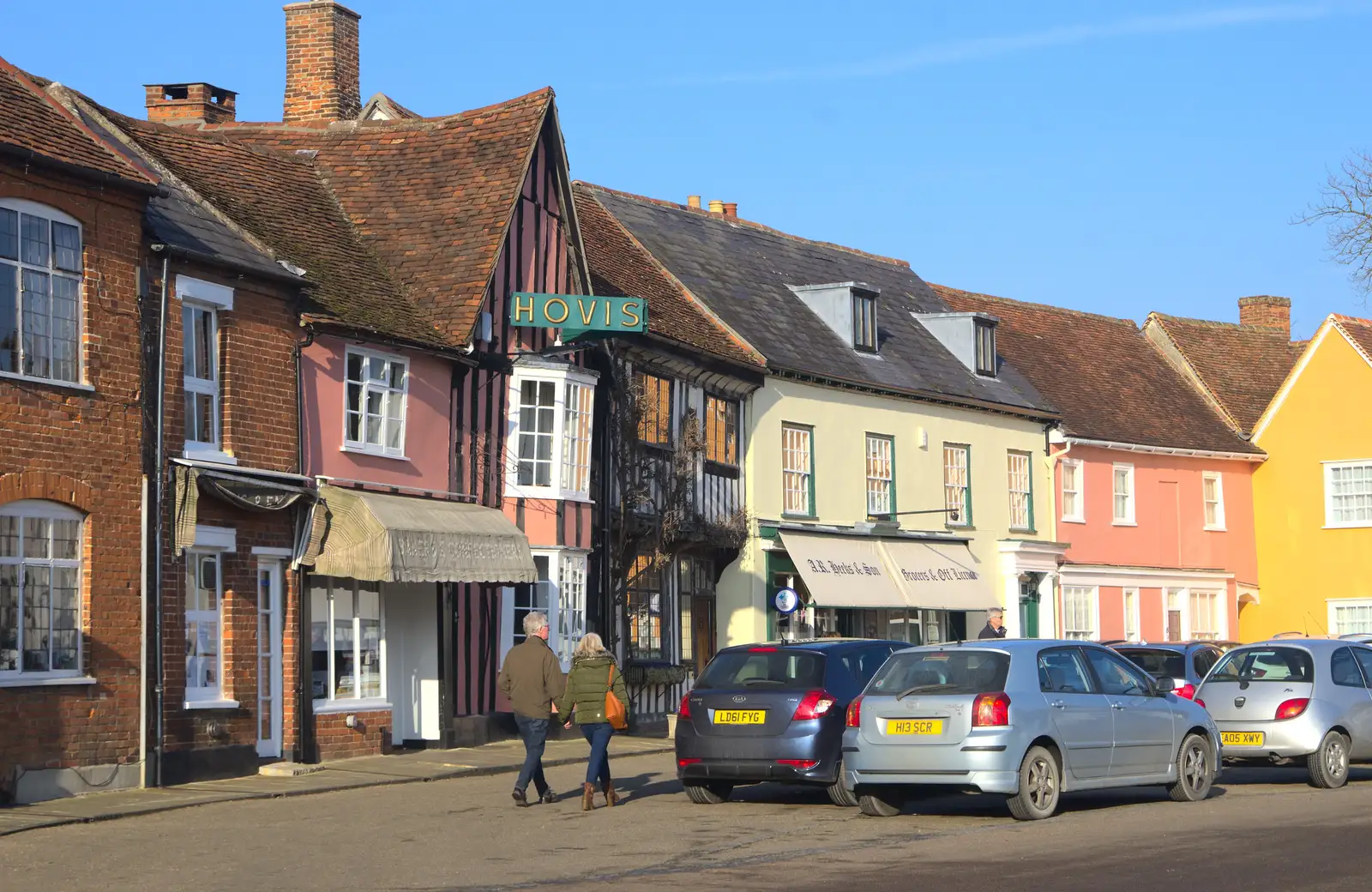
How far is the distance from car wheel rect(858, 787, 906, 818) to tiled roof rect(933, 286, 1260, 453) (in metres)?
26.1

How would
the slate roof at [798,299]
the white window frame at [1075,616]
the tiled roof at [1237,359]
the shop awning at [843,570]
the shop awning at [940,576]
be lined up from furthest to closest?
the tiled roof at [1237,359], the white window frame at [1075,616], the shop awning at [940,576], the slate roof at [798,299], the shop awning at [843,570]

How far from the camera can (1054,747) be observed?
51.4ft

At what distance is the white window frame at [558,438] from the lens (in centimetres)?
2650

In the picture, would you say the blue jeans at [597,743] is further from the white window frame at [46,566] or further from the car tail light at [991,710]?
the white window frame at [46,566]

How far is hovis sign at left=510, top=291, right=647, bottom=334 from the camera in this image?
25984mm

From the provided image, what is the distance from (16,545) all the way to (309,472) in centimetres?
484

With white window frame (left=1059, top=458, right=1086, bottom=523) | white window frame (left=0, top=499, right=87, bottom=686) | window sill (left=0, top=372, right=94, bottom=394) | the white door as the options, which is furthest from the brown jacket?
white window frame (left=1059, top=458, right=1086, bottom=523)

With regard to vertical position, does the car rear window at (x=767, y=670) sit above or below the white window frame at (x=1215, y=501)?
below

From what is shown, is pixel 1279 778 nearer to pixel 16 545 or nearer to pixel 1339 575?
pixel 16 545

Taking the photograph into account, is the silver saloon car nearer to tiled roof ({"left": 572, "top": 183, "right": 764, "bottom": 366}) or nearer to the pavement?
the pavement

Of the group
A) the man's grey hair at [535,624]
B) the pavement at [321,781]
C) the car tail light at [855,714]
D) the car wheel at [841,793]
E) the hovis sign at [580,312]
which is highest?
the hovis sign at [580,312]

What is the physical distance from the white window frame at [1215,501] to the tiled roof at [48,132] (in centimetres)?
3236

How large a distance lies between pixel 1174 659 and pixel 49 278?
14798 millimetres

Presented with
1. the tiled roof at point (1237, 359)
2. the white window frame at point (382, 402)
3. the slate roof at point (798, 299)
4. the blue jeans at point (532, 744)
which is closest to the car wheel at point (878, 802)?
the blue jeans at point (532, 744)
